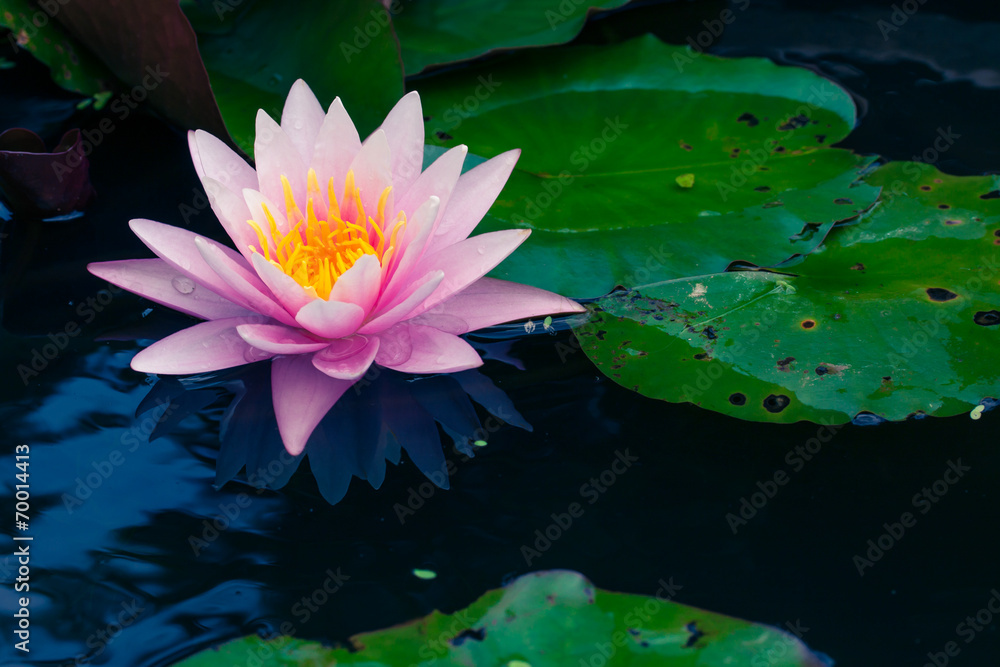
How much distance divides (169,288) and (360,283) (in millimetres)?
586

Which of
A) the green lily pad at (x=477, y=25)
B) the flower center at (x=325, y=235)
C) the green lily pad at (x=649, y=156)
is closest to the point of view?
the flower center at (x=325, y=235)

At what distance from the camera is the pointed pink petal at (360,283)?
1.57m

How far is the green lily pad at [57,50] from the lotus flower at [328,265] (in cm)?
112

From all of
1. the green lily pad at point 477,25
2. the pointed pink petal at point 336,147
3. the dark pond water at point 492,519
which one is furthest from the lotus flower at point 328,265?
the green lily pad at point 477,25

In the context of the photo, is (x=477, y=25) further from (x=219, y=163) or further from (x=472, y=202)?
(x=219, y=163)

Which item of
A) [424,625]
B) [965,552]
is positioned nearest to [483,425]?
[424,625]

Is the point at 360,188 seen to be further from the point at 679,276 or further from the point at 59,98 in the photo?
the point at 59,98

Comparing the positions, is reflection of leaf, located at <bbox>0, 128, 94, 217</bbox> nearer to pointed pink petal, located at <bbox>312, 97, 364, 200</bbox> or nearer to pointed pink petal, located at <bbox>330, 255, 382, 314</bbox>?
pointed pink petal, located at <bbox>312, 97, 364, 200</bbox>

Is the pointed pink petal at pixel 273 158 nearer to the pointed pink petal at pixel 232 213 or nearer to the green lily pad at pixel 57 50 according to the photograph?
the pointed pink petal at pixel 232 213

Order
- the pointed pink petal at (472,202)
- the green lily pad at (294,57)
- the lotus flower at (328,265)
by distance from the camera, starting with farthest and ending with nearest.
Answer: the green lily pad at (294,57)
the pointed pink petal at (472,202)
the lotus flower at (328,265)

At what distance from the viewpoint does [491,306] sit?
1905mm

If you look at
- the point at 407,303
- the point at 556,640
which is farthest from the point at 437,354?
the point at 556,640

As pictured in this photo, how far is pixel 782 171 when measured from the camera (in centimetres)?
237

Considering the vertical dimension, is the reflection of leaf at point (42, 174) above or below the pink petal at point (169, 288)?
above
